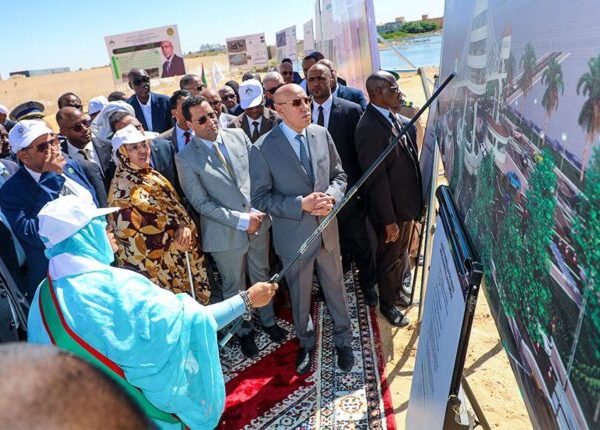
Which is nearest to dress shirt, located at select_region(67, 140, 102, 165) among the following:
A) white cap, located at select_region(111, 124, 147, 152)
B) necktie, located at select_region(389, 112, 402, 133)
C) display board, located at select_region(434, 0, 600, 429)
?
white cap, located at select_region(111, 124, 147, 152)

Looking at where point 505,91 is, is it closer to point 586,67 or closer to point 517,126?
point 517,126

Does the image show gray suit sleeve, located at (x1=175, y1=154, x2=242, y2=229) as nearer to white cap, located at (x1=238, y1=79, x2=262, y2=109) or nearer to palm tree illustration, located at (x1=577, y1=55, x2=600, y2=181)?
white cap, located at (x1=238, y1=79, x2=262, y2=109)

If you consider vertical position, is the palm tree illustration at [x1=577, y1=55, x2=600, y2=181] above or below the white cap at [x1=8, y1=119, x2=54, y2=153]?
above

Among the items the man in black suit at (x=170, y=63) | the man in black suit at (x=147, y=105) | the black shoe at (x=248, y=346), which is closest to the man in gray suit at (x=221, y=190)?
the black shoe at (x=248, y=346)

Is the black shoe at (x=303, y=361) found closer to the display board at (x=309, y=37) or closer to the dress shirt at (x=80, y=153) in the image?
the dress shirt at (x=80, y=153)

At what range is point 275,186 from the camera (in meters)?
2.93

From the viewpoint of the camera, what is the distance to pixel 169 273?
3.19 meters

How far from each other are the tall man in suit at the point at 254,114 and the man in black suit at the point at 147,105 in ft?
5.97

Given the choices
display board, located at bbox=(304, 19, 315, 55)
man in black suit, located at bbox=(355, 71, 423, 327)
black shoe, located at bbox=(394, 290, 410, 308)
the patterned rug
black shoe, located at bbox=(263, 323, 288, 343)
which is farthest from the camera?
display board, located at bbox=(304, 19, 315, 55)

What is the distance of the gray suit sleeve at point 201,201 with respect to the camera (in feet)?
10.0

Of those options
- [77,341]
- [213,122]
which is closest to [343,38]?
[213,122]

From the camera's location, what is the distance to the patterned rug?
2.80m

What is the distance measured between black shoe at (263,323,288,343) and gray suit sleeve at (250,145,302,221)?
1191 mm

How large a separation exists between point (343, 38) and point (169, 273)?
435cm
